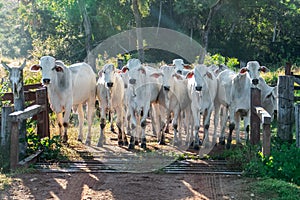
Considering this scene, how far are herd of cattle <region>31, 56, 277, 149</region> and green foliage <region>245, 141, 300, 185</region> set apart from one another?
2668mm

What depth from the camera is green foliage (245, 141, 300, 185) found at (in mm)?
8070

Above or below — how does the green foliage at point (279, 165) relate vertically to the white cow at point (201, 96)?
below

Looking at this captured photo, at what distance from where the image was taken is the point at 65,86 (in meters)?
11.5

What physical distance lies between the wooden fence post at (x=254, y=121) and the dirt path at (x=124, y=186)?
3.91 feet

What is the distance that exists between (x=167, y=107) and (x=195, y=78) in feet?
4.95

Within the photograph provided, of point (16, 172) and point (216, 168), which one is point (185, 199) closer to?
point (216, 168)

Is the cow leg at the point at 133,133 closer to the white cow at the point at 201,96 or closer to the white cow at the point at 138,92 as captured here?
the white cow at the point at 138,92

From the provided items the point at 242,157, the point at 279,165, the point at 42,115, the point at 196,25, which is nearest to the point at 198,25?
the point at 196,25

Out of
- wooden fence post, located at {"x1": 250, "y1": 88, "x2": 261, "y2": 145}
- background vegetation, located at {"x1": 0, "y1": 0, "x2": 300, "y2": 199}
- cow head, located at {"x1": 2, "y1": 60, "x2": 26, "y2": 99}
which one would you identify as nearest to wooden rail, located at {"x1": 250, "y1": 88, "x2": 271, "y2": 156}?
wooden fence post, located at {"x1": 250, "y1": 88, "x2": 261, "y2": 145}

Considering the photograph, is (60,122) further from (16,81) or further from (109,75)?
(16,81)

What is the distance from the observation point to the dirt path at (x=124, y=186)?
7445 mm

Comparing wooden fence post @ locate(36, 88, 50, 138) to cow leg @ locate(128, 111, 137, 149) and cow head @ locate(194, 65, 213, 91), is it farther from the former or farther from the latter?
cow head @ locate(194, 65, 213, 91)

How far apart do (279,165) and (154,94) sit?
4846 mm

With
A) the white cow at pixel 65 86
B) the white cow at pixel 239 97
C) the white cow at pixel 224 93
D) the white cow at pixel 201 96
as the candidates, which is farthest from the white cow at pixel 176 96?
the white cow at pixel 65 86
